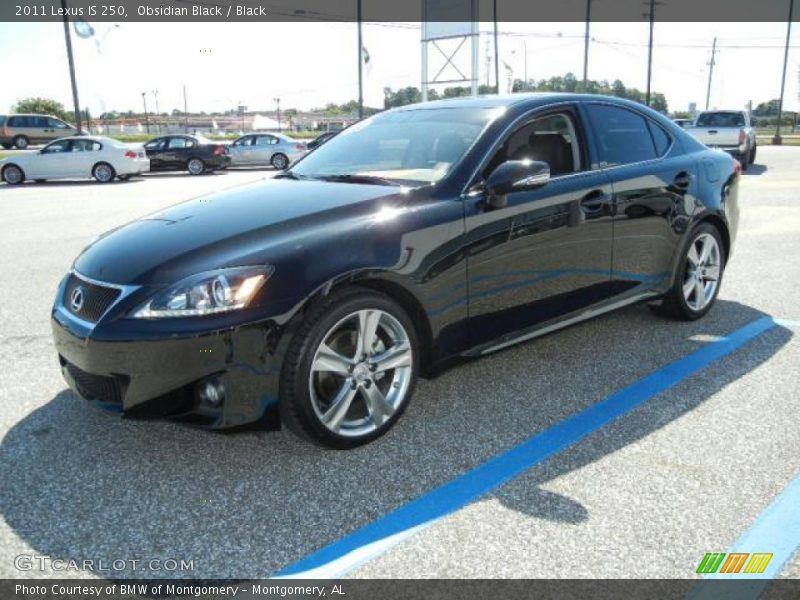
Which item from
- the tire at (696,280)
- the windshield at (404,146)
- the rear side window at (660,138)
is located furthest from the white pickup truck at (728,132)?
the windshield at (404,146)

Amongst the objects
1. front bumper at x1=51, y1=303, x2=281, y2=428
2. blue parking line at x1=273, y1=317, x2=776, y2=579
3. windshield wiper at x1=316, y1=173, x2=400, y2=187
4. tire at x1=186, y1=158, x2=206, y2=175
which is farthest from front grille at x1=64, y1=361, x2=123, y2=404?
tire at x1=186, y1=158, x2=206, y2=175

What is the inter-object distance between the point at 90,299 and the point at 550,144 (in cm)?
269

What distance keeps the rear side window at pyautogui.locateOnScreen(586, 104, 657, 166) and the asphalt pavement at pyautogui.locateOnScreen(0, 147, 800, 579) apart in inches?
48.7

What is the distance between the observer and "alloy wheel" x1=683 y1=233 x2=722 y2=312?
5.05m

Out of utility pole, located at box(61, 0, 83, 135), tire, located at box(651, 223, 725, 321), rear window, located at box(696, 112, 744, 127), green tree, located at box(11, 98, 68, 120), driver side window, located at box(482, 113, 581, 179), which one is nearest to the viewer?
driver side window, located at box(482, 113, 581, 179)

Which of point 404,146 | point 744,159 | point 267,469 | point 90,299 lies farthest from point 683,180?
point 744,159

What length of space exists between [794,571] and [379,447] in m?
1.73

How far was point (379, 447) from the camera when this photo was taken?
328 centimetres

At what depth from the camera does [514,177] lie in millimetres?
3492

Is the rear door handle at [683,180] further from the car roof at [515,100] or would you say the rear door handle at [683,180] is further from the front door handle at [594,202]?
the front door handle at [594,202]

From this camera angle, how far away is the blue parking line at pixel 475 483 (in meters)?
2.44

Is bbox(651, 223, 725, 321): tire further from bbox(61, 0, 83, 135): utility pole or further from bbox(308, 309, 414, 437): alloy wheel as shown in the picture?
bbox(61, 0, 83, 135): utility pole

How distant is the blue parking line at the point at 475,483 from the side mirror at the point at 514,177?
1217 mm

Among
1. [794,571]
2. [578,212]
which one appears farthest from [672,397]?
[794,571]
